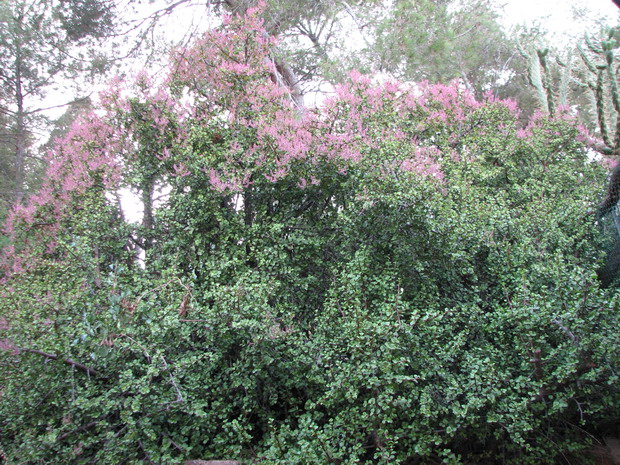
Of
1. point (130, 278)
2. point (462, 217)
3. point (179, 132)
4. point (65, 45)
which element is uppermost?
point (65, 45)

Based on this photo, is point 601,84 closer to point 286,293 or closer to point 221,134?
point 286,293

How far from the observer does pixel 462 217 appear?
4.12 metres

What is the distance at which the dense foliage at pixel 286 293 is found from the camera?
3.36 metres

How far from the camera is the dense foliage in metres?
3.36

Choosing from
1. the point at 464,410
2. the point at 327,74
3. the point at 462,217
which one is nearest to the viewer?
the point at 464,410

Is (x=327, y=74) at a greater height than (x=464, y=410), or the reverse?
(x=327, y=74)

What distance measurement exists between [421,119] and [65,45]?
21.5 feet

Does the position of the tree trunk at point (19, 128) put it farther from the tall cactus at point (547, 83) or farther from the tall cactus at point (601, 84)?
the tall cactus at point (601, 84)

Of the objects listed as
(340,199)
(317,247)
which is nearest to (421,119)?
(340,199)

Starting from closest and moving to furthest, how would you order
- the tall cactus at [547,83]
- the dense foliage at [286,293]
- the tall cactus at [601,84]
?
the dense foliage at [286,293]
the tall cactus at [601,84]
the tall cactus at [547,83]

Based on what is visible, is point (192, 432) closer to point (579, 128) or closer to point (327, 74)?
point (327, 74)

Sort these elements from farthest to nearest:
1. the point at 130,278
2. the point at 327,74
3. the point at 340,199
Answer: the point at 327,74, the point at 340,199, the point at 130,278

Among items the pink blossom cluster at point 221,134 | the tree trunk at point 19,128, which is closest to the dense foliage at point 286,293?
the pink blossom cluster at point 221,134

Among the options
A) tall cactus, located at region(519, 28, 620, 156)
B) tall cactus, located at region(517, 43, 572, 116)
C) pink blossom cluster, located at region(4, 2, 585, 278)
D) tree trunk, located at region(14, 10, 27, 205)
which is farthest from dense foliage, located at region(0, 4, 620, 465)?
tree trunk, located at region(14, 10, 27, 205)
